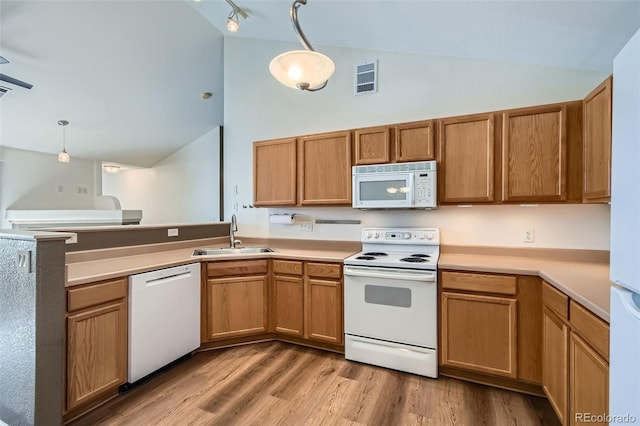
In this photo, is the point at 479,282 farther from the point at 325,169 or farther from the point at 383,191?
the point at 325,169

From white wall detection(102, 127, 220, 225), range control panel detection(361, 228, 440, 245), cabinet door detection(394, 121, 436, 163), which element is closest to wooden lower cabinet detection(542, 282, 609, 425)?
range control panel detection(361, 228, 440, 245)

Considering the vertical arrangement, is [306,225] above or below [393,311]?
above

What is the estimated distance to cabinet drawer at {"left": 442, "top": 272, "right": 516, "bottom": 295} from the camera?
79.4 inches

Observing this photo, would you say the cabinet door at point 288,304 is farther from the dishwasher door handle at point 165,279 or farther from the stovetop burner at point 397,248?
the dishwasher door handle at point 165,279

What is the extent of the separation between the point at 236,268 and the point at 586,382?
239cm

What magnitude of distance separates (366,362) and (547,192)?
1.87 meters

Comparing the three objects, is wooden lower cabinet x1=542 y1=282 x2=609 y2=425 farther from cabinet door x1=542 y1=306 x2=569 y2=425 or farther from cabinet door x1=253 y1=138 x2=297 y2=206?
cabinet door x1=253 y1=138 x2=297 y2=206

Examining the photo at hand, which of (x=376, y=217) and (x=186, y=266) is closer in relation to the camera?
(x=186, y=266)

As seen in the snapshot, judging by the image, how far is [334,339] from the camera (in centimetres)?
256

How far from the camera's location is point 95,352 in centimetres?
181

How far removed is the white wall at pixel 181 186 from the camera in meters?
5.95

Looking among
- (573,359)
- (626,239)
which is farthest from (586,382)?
(626,239)

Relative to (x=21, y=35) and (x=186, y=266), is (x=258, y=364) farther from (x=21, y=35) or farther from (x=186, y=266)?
(x=21, y=35)

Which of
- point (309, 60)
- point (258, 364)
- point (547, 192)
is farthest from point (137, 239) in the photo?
point (547, 192)
